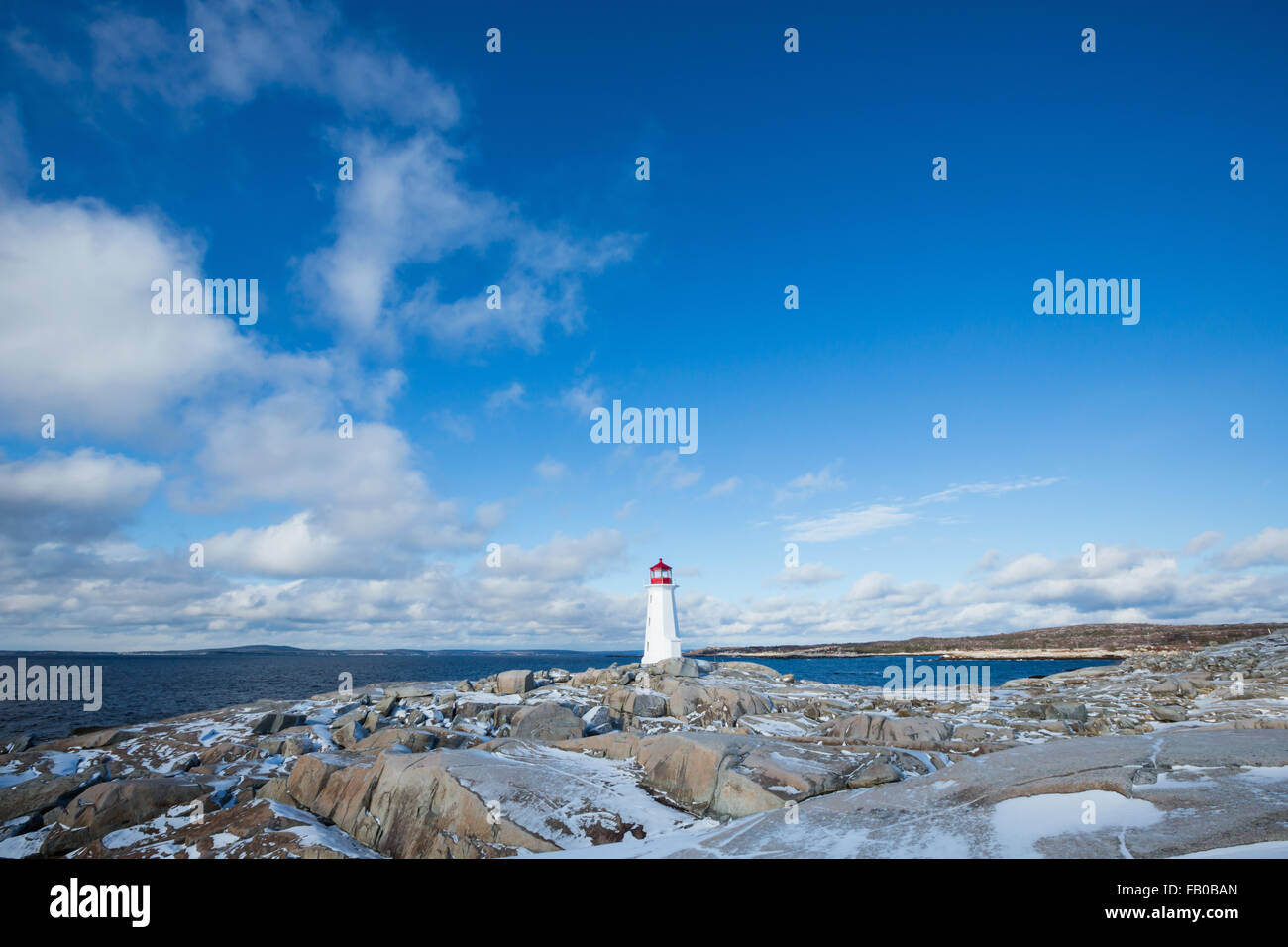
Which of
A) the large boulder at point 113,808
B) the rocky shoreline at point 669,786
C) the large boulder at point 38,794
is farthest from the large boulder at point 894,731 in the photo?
the large boulder at point 38,794

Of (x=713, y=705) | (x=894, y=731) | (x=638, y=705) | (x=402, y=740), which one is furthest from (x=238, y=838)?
(x=894, y=731)

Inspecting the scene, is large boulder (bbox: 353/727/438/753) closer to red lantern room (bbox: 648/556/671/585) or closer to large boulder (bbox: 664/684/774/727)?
large boulder (bbox: 664/684/774/727)

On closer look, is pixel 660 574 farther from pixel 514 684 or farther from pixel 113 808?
pixel 113 808

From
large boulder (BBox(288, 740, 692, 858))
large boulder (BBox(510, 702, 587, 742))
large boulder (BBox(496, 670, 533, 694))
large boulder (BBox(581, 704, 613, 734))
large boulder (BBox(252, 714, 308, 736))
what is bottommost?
large boulder (BBox(496, 670, 533, 694))

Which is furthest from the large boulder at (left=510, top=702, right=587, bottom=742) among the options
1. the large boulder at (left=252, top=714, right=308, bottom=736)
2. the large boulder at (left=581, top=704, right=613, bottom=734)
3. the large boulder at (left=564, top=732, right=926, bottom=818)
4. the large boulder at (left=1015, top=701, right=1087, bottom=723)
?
the large boulder at (left=1015, top=701, right=1087, bottom=723)
